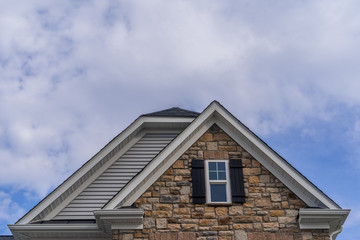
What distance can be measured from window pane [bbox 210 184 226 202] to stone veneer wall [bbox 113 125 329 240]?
0.67ft

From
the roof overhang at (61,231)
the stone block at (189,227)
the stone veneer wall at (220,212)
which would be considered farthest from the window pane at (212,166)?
the roof overhang at (61,231)

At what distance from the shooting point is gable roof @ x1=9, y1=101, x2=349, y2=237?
36.1 feet

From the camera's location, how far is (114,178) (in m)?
13.9

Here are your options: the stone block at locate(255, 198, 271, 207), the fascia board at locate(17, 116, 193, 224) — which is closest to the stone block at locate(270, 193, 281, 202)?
the stone block at locate(255, 198, 271, 207)

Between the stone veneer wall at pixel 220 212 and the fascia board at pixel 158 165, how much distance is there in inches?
6.5

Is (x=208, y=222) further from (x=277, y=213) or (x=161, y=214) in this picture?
(x=277, y=213)

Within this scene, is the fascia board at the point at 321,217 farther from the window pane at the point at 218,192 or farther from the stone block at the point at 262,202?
the window pane at the point at 218,192

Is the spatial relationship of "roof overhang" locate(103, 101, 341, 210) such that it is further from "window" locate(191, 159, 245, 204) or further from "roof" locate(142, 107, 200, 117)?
"roof" locate(142, 107, 200, 117)

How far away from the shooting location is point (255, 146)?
11.8 m

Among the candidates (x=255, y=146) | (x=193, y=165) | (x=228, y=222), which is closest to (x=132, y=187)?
(x=193, y=165)

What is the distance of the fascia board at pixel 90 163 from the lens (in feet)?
40.6

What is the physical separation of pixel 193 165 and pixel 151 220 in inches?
73.4

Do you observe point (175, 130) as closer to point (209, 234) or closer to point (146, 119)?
point (146, 119)

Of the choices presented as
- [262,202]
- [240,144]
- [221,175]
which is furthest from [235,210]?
[240,144]
